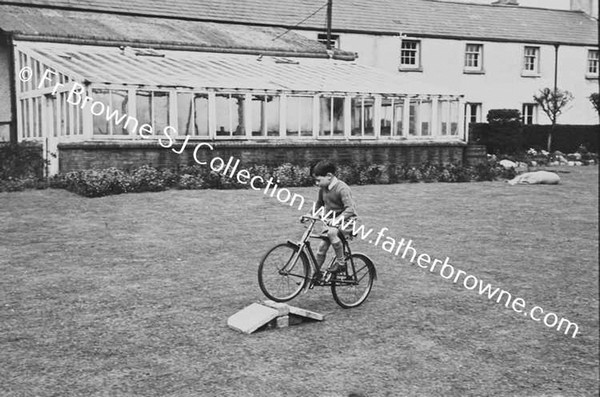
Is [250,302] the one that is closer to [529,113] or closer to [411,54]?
[411,54]

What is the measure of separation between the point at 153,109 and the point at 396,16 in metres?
→ 18.8

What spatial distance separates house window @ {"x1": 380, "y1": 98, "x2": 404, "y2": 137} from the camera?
22.8m

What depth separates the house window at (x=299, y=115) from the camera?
2116cm

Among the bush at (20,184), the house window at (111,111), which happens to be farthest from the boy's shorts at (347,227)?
the house window at (111,111)

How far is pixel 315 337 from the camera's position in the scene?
6.30m

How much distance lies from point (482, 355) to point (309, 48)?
2317cm

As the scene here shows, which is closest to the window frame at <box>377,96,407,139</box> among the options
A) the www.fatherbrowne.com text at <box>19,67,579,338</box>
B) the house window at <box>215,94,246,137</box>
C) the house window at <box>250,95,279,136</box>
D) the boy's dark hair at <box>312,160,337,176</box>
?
the house window at <box>250,95,279,136</box>

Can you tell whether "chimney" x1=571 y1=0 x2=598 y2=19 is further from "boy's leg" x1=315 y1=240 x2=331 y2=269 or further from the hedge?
"boy's leg" x1=315 y1=240 x2=331 y2=269

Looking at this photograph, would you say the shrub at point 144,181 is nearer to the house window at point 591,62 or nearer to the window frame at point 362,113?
the window frame at point 362,113

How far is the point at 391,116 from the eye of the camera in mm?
22938

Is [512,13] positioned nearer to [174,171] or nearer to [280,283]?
[174,171]

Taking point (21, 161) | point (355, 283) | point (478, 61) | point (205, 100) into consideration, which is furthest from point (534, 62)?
point (355, 283)

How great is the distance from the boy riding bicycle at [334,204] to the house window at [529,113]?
102 ft

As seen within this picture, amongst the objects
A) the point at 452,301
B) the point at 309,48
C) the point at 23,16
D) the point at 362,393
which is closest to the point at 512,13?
the point at 309,48
